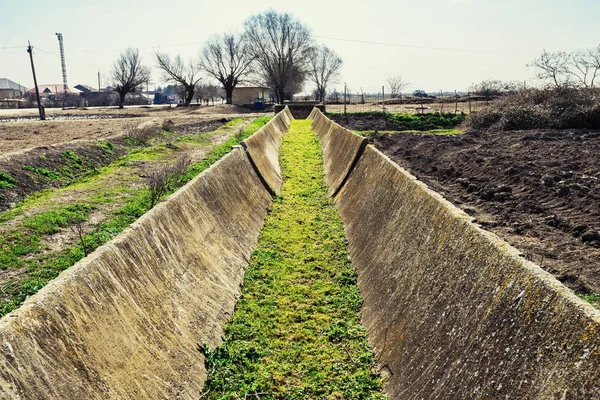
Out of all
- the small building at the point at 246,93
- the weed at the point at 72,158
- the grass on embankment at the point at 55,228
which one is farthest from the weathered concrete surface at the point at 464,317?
the small building at the point at 246,93

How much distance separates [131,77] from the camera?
81250mm

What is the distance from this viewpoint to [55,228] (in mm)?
9352

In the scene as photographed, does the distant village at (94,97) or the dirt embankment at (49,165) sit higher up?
the distant village at (94,97)

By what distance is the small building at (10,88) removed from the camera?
109500 millimetres

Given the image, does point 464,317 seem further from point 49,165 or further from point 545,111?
point 545,111

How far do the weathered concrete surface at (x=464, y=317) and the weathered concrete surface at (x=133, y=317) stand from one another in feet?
6.82

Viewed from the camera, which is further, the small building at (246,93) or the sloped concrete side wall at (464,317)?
the small building at (246,93)

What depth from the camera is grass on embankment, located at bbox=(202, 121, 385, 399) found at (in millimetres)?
5090

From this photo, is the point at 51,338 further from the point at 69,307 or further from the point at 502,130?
the point at 502,130

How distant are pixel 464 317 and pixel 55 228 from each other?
7872 millimetres

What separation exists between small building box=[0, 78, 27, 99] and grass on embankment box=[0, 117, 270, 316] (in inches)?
4449

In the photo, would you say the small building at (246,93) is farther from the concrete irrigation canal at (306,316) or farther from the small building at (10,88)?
the concrete irrigation canal at (306,316)

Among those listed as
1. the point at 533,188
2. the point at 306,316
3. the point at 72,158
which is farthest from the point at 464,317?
the point at 72,158

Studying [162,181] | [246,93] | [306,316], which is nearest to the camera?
[306,316]
